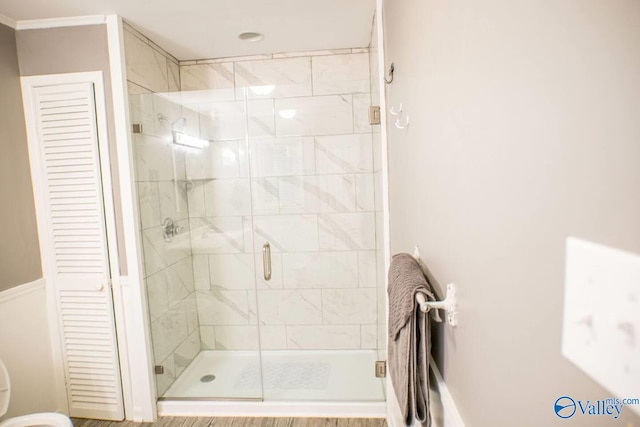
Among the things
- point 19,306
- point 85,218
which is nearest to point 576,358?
point 85,218

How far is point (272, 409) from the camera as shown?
2236 millimetres

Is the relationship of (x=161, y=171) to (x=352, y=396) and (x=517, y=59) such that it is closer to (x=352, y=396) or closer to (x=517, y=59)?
(x=352, y=396)

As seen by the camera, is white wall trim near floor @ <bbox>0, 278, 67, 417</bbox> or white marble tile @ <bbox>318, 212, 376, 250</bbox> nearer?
white wall trim near floor @ <bbox>0, 278, 67, 417</bbox>

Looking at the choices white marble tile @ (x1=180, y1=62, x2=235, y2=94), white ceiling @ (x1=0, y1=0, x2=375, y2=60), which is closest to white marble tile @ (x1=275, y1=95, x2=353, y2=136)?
white ceiling @ (x1=0, y1=0, x2=375, y2=60)

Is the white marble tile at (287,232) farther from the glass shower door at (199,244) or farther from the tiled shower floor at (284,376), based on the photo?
the tiled shower floor at (284,376)

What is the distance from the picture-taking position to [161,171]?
240cm

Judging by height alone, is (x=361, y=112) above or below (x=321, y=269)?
above

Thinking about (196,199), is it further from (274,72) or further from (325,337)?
(325,337)

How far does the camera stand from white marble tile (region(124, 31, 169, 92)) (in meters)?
2.10

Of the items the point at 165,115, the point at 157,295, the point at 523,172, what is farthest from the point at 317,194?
the point at 523,172

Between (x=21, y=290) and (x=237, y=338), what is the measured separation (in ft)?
4.68

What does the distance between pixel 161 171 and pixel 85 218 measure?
0.55 meters

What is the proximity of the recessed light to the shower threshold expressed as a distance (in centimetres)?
234

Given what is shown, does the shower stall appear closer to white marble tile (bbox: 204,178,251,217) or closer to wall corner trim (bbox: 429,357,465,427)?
white marble tile (bbox: 204,178,251,217)
